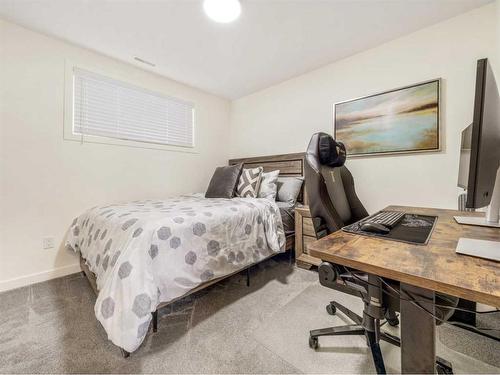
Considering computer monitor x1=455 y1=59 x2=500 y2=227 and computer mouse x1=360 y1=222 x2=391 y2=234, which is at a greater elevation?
computer monitor x1=455 y1=59 x2=500 y2=227

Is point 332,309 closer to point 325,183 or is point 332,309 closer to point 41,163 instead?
point 325,183

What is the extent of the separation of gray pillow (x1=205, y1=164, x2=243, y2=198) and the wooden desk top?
5.64ft

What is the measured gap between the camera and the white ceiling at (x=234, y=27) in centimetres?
180

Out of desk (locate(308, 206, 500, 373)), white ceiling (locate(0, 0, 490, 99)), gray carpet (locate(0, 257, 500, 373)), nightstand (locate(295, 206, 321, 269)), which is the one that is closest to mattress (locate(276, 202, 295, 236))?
nightstand (locate(295, 206, 321, 269))

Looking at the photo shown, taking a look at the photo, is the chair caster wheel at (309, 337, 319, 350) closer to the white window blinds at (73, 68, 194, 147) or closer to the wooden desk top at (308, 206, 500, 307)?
the wooden desk top at (308, 206, 500, 307)

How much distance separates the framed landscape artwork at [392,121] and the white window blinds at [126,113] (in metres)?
2.12

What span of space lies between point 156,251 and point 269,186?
162 centimetres

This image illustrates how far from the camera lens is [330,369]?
3.74 feet

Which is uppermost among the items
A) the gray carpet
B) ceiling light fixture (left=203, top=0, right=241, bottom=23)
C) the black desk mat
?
ceiling light fixture (left=203, top=0, right=241, bottom=23)

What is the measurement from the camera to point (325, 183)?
44.3 inches

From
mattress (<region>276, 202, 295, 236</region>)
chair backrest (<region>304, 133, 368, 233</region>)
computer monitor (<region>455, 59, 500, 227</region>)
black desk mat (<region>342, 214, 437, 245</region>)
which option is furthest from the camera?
mattress (<region>276, 202, 295, 236</region>)

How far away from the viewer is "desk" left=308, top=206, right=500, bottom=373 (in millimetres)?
525

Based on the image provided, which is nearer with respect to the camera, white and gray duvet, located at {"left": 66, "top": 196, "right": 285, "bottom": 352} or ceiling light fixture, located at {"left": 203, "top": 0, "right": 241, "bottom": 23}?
white and gray duvet, located at {"left": 66, "top": 196, "right": 285, "bottom": 352}

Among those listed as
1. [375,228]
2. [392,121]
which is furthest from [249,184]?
[375,228]
